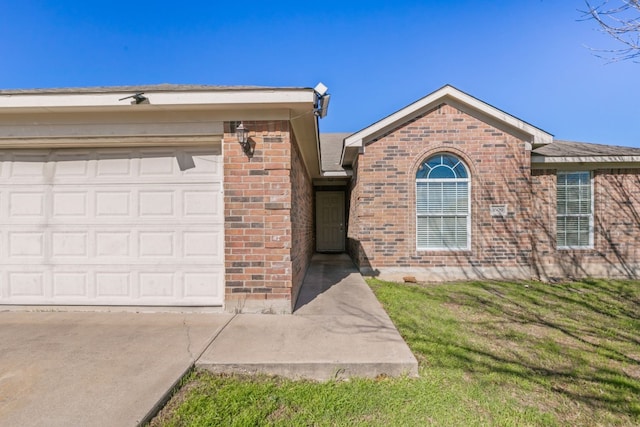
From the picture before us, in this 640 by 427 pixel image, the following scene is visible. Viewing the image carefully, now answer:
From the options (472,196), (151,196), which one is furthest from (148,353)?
(472,196)

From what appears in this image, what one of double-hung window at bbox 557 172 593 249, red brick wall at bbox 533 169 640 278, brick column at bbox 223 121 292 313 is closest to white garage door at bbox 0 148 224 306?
brick column at bbox 223 121 292 313

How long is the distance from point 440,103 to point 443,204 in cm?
249

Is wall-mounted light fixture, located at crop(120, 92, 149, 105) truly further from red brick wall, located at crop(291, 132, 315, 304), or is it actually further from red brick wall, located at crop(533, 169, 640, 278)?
red brick wall, located at crop(533, 169, 640, 278)

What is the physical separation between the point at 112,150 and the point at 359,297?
4.54 metres

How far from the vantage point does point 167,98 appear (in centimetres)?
366

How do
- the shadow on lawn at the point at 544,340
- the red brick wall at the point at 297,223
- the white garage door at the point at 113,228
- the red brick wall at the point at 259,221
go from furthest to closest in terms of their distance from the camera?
1. the red brick wall at the point at 297,223
2. the white garage door at the point at 113,228
3. the red brick wall at the point at 259,221
4. the shadow on lawn at the point at 544,340

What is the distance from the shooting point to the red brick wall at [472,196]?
675cm

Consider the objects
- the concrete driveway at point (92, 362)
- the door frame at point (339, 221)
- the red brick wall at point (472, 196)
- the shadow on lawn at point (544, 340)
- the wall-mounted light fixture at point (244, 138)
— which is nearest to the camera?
the concrete driveway at point (92, 362)

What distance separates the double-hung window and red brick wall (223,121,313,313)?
7343mm

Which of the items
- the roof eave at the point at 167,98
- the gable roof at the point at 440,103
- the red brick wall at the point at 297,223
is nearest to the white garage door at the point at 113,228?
the roof eave at the point at 167,98

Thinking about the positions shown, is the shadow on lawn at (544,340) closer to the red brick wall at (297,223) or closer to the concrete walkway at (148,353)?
the concrete walkway at (148,353)

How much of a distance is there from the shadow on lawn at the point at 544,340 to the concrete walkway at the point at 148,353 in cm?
64

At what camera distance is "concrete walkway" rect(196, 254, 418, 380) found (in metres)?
2.61

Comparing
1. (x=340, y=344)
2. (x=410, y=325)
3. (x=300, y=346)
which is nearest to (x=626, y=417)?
(x=410, y=325)
